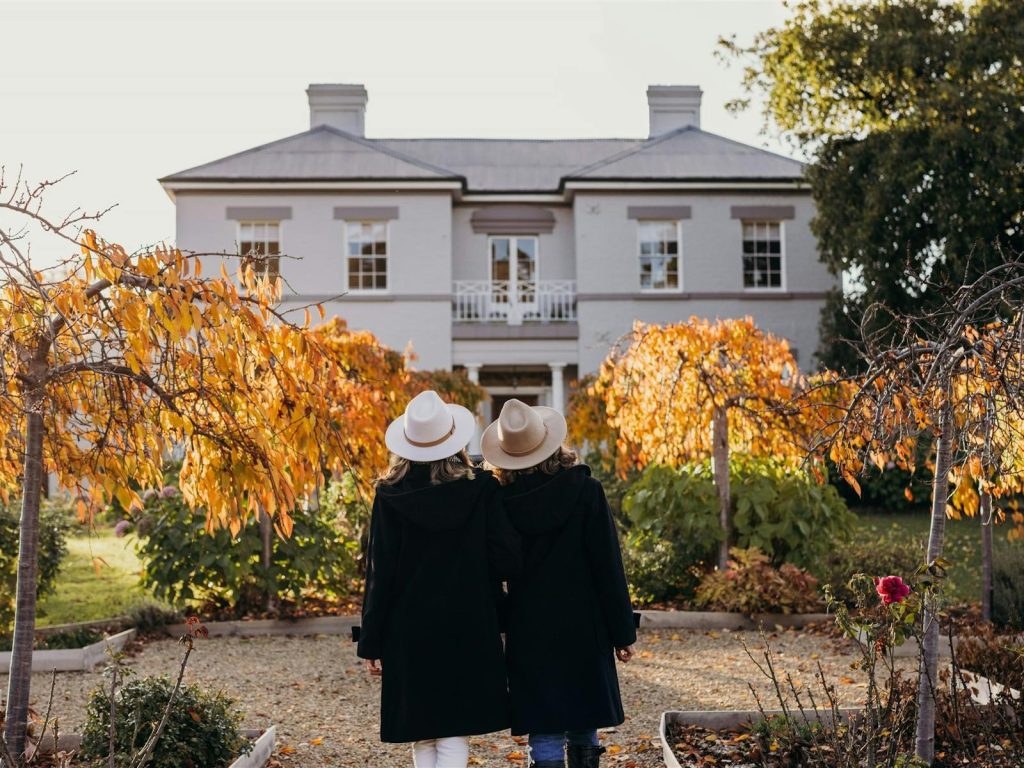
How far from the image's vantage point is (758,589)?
9.16 meters

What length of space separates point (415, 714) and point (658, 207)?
17992 mm

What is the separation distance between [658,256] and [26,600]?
57.9 ft

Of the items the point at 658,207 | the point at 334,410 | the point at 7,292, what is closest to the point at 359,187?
the point at 658,207

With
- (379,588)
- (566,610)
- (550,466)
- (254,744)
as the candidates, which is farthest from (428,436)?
(254,744)

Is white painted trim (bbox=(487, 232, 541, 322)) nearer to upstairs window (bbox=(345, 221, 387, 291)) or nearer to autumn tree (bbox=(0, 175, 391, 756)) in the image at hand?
upstairs window (bbox=(345, 221, 387, 291))

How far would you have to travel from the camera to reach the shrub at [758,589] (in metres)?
9.20

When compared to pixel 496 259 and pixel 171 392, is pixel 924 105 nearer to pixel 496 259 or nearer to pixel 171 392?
pixel 496 259

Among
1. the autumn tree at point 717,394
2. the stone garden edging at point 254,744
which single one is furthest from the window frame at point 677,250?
the stone garden edging at point 254,744

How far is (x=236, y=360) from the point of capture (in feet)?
14.2

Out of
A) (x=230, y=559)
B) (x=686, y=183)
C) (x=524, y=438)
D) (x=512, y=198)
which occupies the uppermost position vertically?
(x=686, y=183)

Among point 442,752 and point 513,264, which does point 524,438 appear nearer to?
point 442,752

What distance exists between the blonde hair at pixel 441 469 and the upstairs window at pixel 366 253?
1675 cm

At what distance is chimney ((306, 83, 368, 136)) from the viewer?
931 inches

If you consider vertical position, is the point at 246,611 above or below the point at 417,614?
below
